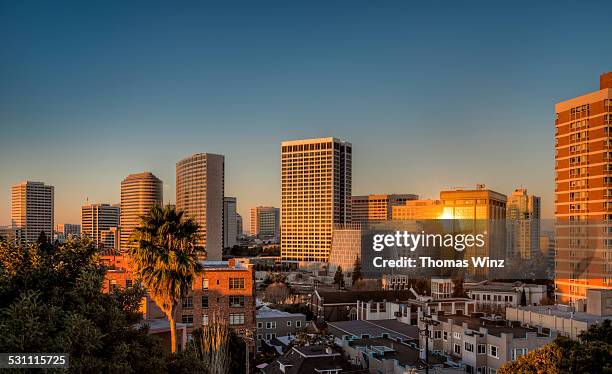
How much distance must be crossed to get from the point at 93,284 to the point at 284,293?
10139cm

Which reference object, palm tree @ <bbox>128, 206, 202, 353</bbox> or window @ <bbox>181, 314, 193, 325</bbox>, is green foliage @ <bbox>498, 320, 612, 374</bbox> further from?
window @ <bbox>181, 314, 193, 325</bbox>

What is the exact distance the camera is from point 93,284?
13406 millimetres

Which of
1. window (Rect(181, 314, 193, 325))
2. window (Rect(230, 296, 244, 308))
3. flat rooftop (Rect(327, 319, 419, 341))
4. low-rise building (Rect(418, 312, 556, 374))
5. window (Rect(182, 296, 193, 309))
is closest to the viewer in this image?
low-rise building (Rect(418, 312, 556, 374))

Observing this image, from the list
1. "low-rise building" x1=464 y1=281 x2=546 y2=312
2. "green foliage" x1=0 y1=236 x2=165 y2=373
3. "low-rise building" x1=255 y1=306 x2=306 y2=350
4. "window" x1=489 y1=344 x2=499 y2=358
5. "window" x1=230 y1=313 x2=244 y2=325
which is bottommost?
"low-rise building" x1=464 y1=281 x2=546 y2=312

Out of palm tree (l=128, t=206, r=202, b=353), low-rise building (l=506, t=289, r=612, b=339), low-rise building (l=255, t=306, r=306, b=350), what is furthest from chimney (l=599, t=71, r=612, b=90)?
palm tree (l=128, t=206, r=202, b=353)

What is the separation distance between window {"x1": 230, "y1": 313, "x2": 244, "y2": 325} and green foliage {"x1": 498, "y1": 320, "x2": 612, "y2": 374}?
2538 centimetres

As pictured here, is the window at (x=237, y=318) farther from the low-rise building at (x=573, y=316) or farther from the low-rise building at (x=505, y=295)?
the low-rise building at (x=505, y=295)

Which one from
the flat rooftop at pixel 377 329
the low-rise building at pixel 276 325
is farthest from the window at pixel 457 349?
the low-rise building at pixel 276 325

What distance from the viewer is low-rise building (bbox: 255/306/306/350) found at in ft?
204

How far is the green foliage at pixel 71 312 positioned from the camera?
1145cm

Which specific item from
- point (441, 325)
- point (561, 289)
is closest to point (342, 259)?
point (561, 289)

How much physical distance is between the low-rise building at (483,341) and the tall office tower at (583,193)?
4130cm

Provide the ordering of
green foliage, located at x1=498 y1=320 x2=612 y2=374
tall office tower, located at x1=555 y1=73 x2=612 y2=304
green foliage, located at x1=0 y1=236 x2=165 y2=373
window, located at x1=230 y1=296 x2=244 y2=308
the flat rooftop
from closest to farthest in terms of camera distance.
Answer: green foliage, located at x1=0 y1=236 x2=165 y2=373 → green foliage, located at x1=498 y1=320 x2=612 y2=374 → window, located at x1=230 y1=296 x2=244 y2=308 → the flat rooftop → tall office tower, located at x1=555 y1=73 x2=612 y2=304

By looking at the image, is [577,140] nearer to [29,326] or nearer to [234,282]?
[234,282]
